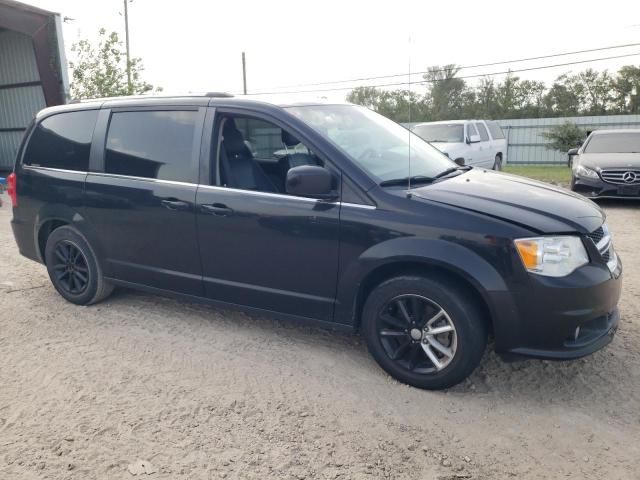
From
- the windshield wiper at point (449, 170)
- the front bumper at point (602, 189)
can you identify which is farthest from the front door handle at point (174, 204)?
the front bumper at point (602, 189)

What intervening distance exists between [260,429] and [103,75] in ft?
66.0

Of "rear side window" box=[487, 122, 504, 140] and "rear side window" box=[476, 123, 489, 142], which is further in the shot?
"rear side window" box=[487, 122, 504, 140]

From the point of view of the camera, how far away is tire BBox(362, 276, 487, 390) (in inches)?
125

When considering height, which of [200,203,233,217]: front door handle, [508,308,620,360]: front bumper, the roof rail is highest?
the roof rail

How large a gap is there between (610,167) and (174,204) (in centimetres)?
867

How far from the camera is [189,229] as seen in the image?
4.07m

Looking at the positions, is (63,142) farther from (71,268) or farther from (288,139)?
(288,139)

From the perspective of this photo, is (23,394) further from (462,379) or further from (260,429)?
(462,379)

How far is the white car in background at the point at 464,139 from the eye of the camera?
42.2 feet

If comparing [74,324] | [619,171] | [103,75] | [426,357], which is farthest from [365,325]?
[103,75]

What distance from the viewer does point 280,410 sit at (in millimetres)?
3178

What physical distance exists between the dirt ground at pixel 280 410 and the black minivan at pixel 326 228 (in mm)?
→ 333

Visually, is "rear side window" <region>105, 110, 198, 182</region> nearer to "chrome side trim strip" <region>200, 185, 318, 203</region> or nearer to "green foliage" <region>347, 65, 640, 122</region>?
"chrome side trim strip" <region>200, 185, 318, 203</region>

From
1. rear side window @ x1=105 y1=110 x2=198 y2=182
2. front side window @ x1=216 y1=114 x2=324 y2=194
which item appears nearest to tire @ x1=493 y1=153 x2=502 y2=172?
front side window @ x1=216 y1=114 x2=324 y2=194
